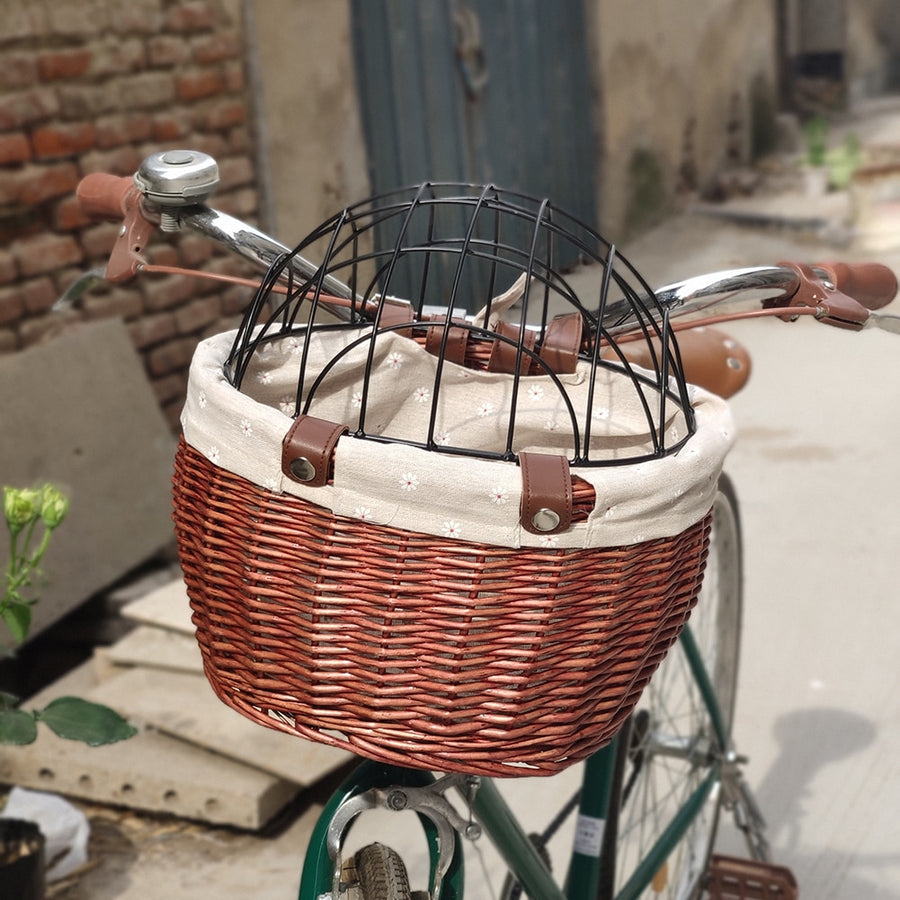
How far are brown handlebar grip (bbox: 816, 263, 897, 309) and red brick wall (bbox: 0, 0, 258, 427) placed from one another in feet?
6.96

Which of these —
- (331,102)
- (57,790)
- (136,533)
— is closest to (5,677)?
(136,533)

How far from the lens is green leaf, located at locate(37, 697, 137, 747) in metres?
1.68

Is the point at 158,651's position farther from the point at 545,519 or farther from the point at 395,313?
the point at 545,519

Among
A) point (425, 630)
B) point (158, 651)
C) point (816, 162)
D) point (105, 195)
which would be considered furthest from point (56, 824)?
point (816, 162)

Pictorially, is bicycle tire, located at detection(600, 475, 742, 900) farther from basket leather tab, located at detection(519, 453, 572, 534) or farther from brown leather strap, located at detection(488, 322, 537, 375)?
basket leather tab, located at detection(519, 453, 572, 534)

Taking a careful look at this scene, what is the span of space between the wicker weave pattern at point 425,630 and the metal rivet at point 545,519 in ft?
0.10

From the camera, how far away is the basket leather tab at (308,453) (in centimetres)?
94

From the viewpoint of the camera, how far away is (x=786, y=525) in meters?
3.55

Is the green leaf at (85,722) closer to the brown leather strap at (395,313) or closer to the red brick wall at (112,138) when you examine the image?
the brown leather strap at (395,313)

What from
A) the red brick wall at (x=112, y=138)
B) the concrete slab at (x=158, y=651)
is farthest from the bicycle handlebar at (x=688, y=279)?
the red brick wall at (x=112, y=138)

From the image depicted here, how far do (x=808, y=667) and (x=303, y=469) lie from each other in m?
2.19

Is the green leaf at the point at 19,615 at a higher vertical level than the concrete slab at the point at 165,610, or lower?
higher

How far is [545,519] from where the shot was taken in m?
0.92

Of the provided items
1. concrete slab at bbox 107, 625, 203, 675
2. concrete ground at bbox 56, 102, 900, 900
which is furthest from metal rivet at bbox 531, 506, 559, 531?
concrete slab at bbox 107, 625, 203, 675
